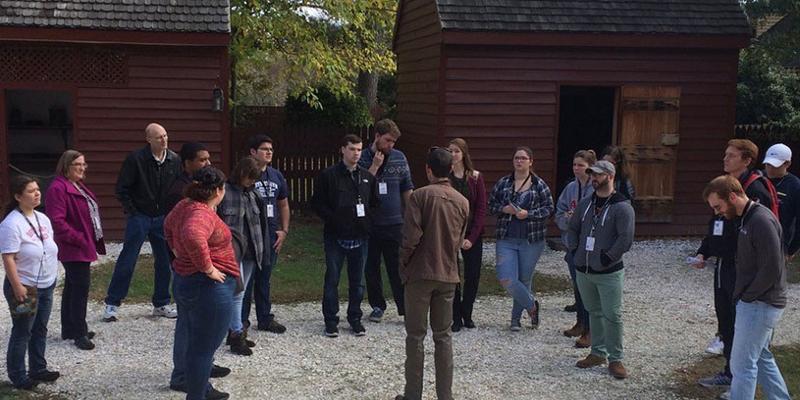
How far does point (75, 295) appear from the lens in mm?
6570

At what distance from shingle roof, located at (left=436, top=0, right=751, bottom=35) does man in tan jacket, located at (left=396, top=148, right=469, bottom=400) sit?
692 centimetres

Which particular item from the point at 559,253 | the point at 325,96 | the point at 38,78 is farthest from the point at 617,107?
the point at 38,78

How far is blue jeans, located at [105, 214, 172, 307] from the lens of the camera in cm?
731

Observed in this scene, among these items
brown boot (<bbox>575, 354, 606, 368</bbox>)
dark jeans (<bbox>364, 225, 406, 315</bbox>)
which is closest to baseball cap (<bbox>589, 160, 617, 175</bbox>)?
brown boot (<bbox>575, 354, 606, 368</bbox>)

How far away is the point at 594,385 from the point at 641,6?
8.34m

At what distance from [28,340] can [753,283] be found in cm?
483

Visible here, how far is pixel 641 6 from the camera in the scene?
1270cm

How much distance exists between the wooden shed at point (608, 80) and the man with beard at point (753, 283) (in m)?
7.35

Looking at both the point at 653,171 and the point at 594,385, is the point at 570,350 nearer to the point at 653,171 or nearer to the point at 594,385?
the point at 594,385

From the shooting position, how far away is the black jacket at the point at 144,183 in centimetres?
727

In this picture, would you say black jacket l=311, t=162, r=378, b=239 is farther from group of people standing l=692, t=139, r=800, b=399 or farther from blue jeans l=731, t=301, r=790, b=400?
blue jeans l=731, t=301, r=790, b=400

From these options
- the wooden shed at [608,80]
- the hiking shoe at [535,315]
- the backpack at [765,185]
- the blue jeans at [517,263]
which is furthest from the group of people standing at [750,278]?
the wooden shed at [608,80]

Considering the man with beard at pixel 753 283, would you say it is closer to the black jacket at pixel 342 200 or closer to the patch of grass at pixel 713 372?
the patch of grass at pixel 713 372

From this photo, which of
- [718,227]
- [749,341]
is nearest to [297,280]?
[718,227]
